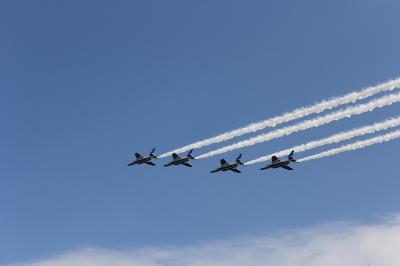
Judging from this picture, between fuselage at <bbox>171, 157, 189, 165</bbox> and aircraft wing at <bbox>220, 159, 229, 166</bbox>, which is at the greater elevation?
fuselage at <bbox>171, 157, 189, 165</bbox>

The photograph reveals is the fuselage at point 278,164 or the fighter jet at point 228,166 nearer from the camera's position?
the fuselage at point 278,164

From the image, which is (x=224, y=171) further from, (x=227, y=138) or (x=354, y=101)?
(x=354, y=101)

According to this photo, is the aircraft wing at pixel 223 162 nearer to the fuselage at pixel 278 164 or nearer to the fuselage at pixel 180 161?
the fuselage at pixel 180 161

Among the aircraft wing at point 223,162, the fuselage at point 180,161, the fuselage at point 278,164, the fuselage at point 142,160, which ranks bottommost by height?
the fuselage at point 278,164

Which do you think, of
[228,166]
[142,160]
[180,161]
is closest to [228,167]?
[228,166]

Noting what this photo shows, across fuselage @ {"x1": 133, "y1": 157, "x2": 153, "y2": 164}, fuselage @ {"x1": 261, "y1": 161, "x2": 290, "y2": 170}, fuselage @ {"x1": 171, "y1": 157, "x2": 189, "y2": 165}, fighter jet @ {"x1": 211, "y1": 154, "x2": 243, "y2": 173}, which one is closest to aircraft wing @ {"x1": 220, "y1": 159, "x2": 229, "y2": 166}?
fighter jet @ {"x1": 211, "y1": 154, "x2": 243, "y2": 173}

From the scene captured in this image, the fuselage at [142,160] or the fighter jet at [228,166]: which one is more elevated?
the fuselage at [142,160]

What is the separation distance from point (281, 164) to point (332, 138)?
25539 millimetres

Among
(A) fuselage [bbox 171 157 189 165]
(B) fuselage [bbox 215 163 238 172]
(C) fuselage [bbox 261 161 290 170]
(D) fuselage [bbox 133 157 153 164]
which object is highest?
(D) fuselage [bbox 133 157 153 164]

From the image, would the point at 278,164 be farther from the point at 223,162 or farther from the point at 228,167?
the point at 223,162

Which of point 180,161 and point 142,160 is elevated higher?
point 142,160

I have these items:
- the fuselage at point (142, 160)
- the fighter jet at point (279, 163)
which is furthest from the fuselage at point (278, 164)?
the fuselage at point (142, 160)

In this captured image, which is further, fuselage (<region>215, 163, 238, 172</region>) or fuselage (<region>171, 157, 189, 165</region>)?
fuselage (<region>171, 157, 189, 165</region>)

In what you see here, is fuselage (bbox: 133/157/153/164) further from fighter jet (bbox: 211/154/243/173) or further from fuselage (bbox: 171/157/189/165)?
fighter jet (bbox: 211/154/243/173)
